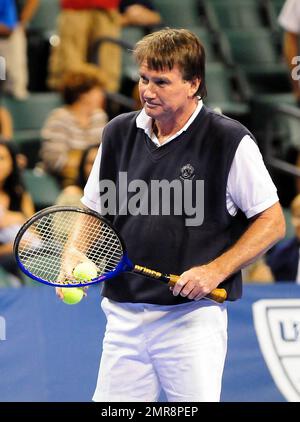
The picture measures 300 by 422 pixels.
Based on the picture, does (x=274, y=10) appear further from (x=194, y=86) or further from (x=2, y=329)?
(x=194, y=86)

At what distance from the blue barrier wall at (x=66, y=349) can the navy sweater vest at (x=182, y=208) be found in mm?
1236

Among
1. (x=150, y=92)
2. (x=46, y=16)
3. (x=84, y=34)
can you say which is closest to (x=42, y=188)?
(x=84, y=34)

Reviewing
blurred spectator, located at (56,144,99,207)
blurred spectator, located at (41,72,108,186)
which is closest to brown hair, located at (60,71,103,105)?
blurred spectator, located at (41,72,108,186)

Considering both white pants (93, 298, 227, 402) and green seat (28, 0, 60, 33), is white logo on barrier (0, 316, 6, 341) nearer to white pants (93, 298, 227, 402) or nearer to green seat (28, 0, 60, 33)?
white pants (93, 298, 227, 402)

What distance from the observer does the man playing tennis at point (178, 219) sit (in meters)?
3.65

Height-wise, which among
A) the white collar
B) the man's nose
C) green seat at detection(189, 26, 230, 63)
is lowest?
the white collar

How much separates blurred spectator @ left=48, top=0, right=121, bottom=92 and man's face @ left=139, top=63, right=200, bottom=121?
13.8 feet

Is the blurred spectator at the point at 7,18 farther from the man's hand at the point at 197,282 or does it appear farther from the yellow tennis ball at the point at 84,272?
the man's hand at the point at 197,282

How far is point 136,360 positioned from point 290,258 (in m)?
2.29

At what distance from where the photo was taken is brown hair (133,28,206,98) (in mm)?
3611

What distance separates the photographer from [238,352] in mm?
5031

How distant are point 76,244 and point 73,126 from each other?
329cm

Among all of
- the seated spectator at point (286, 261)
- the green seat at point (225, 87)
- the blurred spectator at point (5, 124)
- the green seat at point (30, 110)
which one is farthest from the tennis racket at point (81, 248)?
the green seat at point (225, 87)

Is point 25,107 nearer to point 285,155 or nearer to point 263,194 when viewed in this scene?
point 285,155
